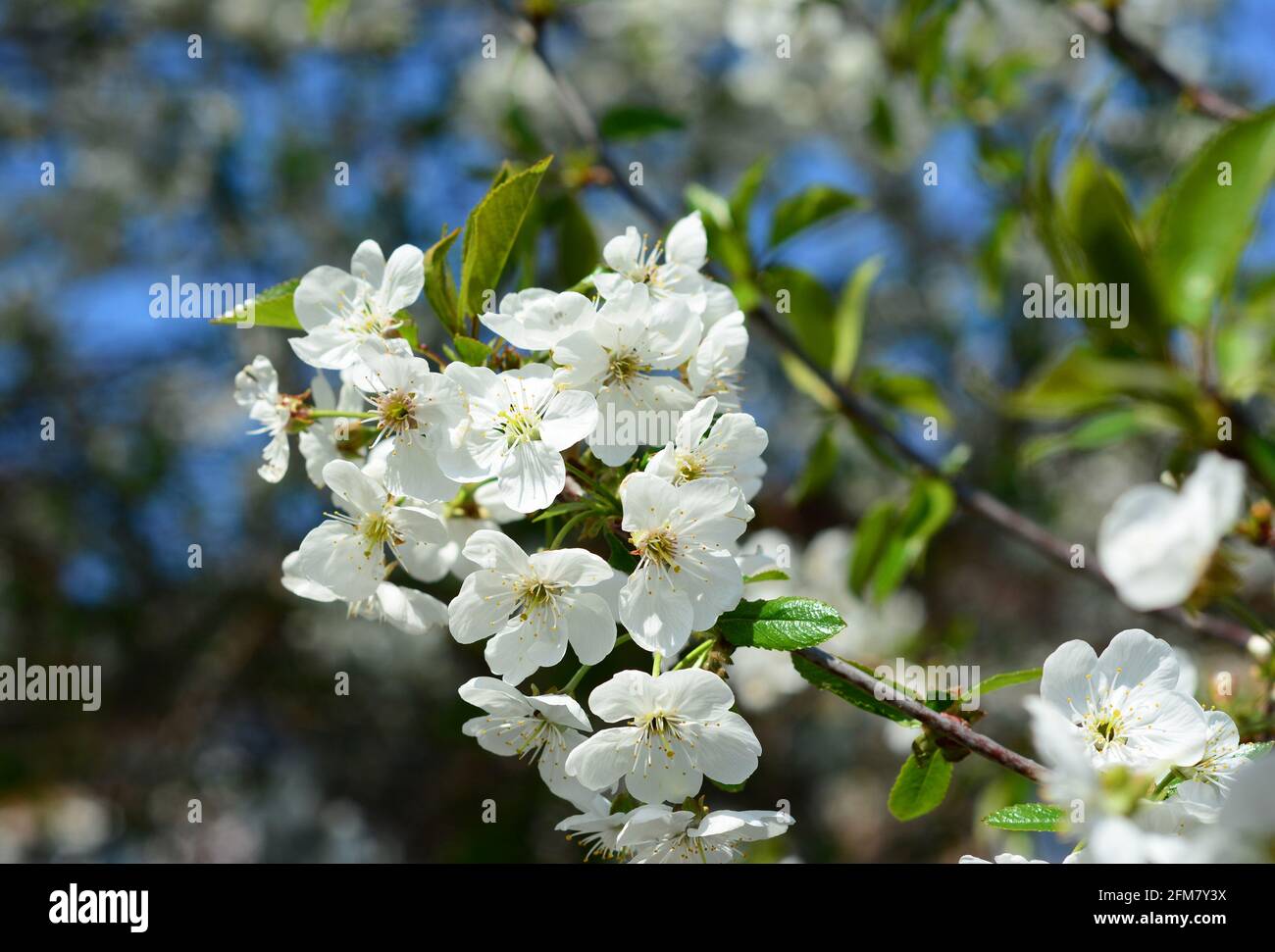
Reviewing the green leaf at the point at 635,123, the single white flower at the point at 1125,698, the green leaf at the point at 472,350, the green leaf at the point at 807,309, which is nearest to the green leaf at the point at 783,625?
the single white flower at the point at 1125,698

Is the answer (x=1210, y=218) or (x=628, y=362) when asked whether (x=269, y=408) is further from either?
(x=1210, y=218)

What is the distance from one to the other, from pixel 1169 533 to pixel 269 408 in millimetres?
862

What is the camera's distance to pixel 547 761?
998mm

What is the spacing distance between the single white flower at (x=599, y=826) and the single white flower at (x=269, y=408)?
1.51 ft

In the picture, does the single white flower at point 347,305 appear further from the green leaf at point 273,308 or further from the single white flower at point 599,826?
the single white flower at point 599,826

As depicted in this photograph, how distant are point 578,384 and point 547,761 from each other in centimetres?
38

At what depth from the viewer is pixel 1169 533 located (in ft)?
2.23

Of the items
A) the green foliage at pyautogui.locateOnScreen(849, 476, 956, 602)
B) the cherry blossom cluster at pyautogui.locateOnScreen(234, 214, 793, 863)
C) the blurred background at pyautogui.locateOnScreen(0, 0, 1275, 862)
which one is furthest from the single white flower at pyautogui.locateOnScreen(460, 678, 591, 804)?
the blurred background at pyautogui.locateOnScreen(0, 0, 1275, 862)

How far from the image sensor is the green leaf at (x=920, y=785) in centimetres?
100

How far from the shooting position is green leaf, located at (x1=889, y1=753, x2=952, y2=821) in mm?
998

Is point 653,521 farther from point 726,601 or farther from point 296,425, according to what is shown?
point 296,425

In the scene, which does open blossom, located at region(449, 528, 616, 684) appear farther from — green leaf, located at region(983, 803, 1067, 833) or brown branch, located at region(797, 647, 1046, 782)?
green leaf, located at region(983, 803, 1067, 833)

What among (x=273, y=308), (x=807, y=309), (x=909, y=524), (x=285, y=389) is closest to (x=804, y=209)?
(x=807, y=309)

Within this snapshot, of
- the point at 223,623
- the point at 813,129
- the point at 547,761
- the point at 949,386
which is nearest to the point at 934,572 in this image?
the point at 949,386
